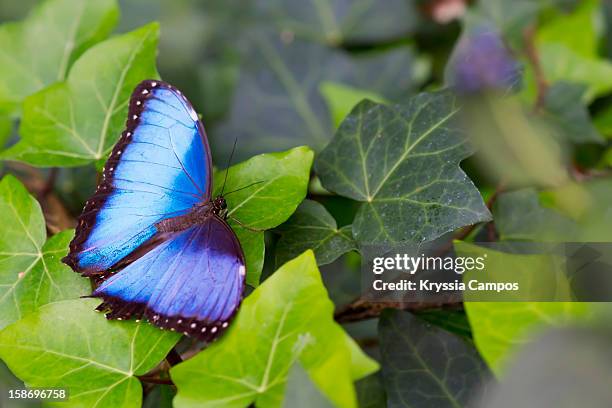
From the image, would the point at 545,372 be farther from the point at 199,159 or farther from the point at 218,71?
the point at 218,71

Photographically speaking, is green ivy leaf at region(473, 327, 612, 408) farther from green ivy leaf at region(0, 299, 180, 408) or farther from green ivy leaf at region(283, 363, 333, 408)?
green ivy leaf at region(0, 299, 180, 408)

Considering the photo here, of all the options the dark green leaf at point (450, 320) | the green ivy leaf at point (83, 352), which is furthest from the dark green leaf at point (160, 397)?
the dark green leaf at point (450, 320)

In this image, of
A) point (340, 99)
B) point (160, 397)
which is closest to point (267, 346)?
point (160, 397)

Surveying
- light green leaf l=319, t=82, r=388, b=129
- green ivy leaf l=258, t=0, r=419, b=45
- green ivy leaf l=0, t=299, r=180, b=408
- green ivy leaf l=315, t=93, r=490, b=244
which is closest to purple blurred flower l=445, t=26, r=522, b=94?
green ivy leaf l=315, t=93, r=490, b=244

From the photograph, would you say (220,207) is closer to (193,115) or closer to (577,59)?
(193,115)

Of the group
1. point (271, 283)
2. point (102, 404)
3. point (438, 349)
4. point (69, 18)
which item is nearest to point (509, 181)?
point (438, 349)

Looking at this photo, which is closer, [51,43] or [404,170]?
[404,170]
